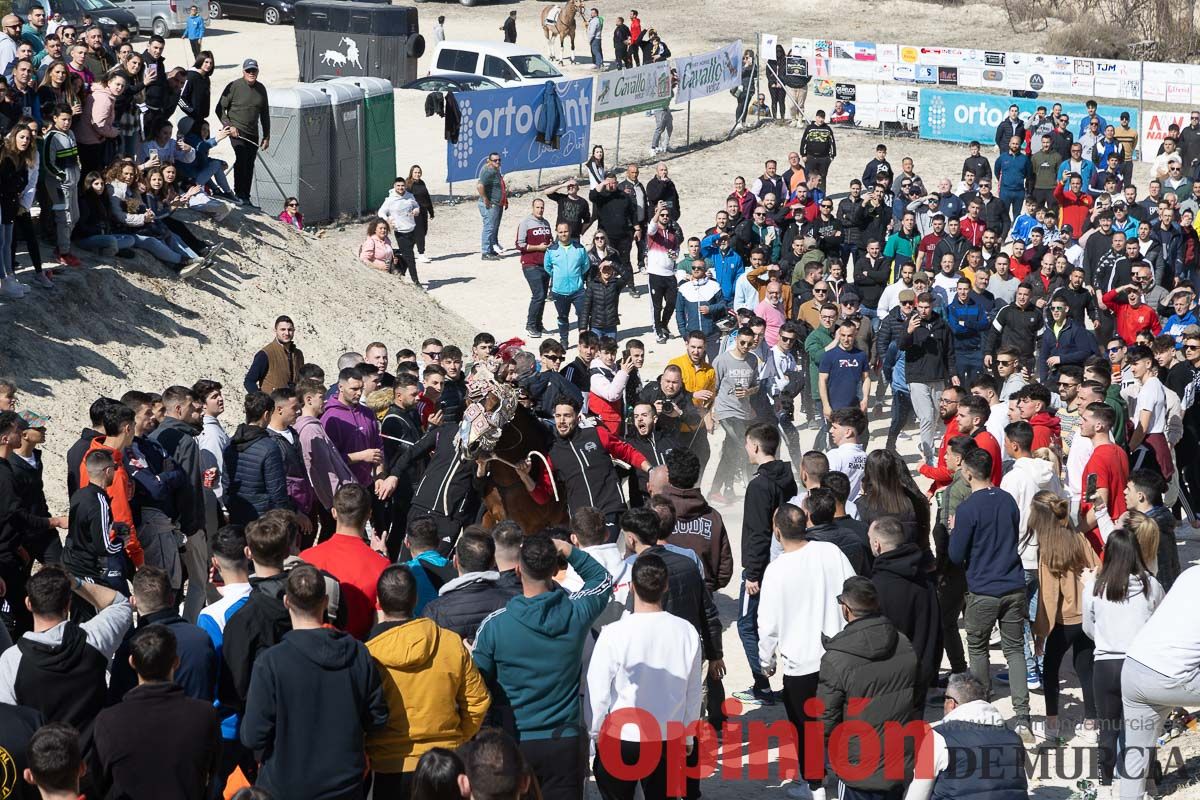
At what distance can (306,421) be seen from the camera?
955 centimetres

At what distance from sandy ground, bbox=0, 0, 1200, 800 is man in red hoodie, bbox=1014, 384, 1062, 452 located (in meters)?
1.73

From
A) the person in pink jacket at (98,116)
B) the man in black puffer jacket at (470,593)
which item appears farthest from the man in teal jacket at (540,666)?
the person in pink jacket at (98,116)

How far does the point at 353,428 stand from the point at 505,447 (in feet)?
5.46

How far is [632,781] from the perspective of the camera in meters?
6.42

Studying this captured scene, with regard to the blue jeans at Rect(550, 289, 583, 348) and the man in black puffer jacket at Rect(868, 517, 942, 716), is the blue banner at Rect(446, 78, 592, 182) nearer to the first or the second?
the blue jeans at Rect(550, 289, 583, 348)

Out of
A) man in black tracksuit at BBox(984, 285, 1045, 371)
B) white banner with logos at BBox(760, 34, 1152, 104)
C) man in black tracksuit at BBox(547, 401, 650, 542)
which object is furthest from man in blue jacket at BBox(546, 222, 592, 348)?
white banner with logos at BBox(760, 34, 1152, 104)

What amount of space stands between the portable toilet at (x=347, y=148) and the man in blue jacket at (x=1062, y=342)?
11216mm

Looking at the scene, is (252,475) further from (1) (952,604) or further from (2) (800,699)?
(1) (952,604)

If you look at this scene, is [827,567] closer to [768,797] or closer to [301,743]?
[768,797]

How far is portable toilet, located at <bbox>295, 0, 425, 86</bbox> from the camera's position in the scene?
30781 millimetres

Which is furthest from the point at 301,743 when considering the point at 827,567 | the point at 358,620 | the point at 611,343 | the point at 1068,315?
the point at 1068,315

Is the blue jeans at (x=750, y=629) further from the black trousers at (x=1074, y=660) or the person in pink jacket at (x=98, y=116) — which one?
the person in pink jacket at (x=98, y=116)

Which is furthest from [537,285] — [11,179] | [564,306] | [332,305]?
[11,179]

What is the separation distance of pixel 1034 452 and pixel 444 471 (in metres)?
3.97
